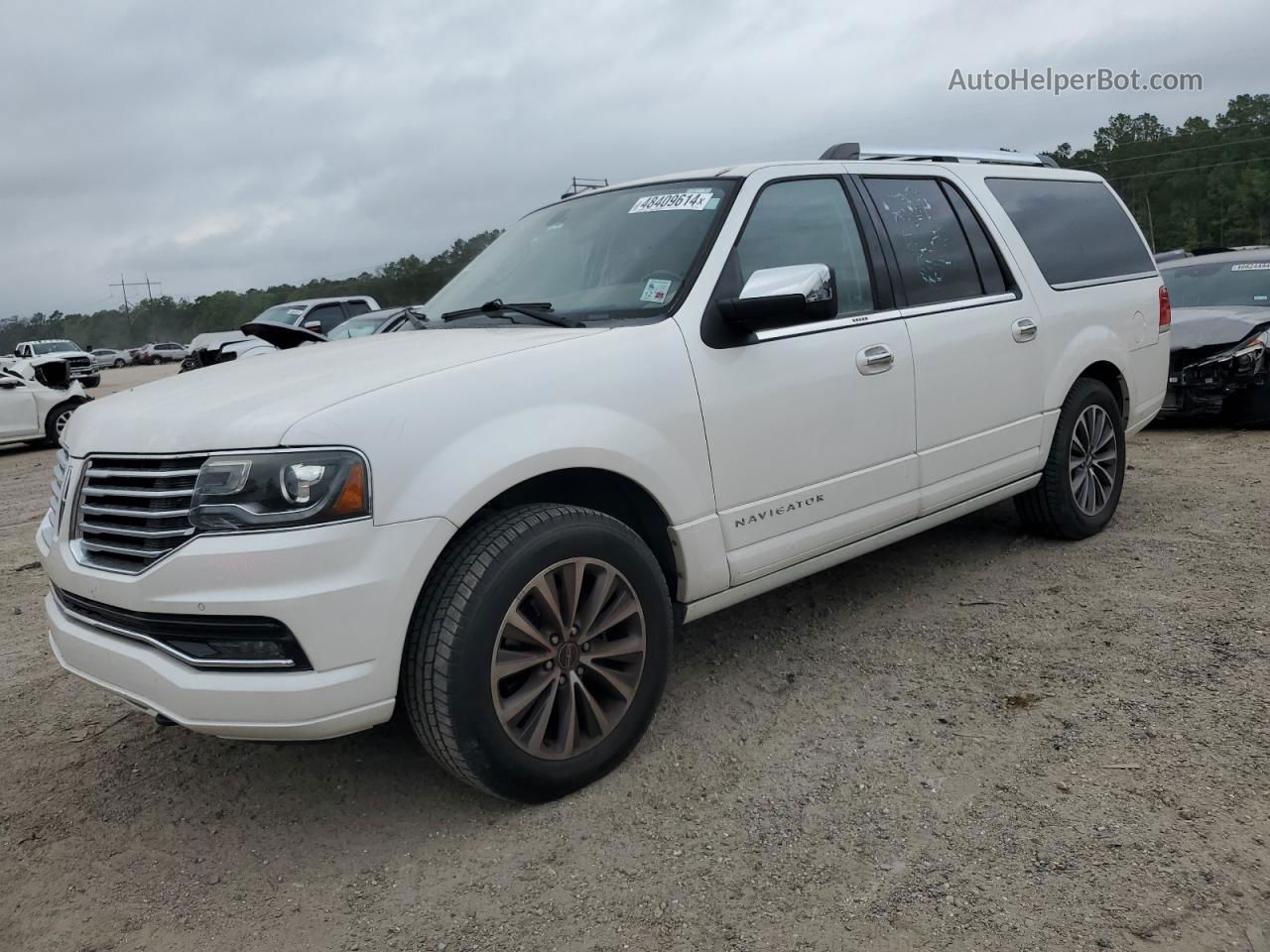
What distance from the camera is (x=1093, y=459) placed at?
5008 millimetres

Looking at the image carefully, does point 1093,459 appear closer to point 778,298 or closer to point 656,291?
point 778,298

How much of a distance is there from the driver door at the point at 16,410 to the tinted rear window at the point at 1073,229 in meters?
13.3

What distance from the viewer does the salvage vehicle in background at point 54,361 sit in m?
14.2

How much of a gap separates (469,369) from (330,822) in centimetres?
139

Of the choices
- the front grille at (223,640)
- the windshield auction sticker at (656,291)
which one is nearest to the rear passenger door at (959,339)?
the windshield auction sticker at (656,291)

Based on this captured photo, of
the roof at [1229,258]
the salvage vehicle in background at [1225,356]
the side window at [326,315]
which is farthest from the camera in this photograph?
the side window at [326,315]

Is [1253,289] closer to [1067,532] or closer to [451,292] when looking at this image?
[1067,532]

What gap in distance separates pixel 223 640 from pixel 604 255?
1895 mm

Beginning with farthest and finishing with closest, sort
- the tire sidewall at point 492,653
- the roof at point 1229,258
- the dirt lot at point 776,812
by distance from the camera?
the roof at point 1229,258
the tire sidewall at point 492,653
the dirt lot at point 776,812

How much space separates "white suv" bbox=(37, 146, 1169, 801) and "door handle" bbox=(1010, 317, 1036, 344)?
18 mm

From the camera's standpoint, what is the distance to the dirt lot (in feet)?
7.69

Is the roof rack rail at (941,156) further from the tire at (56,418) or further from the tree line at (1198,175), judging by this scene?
the tree line at (1198,175)

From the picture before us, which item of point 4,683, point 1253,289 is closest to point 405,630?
point 4,683

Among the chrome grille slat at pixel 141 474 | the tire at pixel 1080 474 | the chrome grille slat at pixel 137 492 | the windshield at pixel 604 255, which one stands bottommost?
the tire at pixel 1080 474
